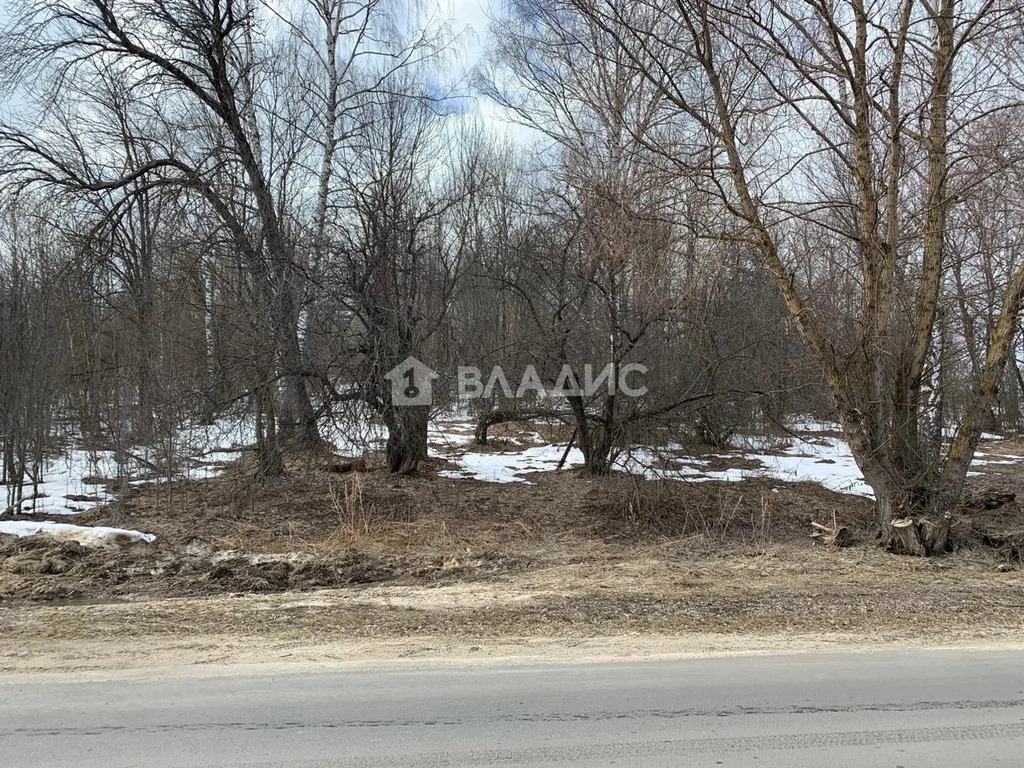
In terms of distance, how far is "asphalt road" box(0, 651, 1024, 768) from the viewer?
3508 millimetres

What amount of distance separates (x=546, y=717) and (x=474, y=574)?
406 centimetres

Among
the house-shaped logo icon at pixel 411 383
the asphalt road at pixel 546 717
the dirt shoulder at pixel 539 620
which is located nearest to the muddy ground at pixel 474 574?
the dirt shoulder at pixel 539 620

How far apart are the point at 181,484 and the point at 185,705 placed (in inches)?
374

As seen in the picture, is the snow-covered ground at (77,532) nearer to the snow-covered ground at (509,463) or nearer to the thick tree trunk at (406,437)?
the thick tree trunk at (406,437)

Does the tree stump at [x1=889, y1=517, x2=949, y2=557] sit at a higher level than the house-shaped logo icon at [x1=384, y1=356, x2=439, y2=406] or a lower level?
lower

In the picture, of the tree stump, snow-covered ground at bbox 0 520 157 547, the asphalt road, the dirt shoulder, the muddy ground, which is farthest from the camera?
the tree stump

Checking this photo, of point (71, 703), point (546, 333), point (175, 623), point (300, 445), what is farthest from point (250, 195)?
point (71, 703)

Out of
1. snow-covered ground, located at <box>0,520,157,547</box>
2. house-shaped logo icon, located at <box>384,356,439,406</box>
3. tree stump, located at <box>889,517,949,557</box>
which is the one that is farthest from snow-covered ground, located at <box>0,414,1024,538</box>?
tree stump, located at <box>889,517,949,557</box>

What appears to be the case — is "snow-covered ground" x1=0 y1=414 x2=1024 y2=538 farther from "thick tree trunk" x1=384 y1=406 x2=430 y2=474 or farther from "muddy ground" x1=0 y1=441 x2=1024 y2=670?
"muddy ground" x1=0 y1=441 x2=1024 y2=670

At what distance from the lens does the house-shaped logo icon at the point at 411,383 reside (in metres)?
12.3

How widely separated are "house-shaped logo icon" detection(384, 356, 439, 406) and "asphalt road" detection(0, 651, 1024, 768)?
7.93 m

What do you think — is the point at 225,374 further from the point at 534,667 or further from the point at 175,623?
the point at 534,667

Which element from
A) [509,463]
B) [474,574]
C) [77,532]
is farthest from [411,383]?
[77,532]

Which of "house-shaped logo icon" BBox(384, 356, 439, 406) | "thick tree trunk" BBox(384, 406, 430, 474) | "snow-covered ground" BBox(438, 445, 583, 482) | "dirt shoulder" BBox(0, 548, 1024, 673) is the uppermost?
"house-shaped logo icon" BBox(384, 356, 439, 406)
